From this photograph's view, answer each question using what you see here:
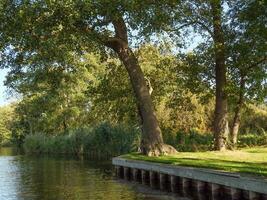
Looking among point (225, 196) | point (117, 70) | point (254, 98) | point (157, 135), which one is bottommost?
point (225, 196)

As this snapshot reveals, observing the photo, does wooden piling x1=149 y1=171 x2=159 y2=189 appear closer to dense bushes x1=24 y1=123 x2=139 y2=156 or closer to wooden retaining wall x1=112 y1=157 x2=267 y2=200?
wooden retaining wall x1=112 y1=157 x2=267 y2=200

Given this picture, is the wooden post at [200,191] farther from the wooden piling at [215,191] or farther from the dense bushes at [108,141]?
the dense bushes at [108,141]

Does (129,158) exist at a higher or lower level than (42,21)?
lower

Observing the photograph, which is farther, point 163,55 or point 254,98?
point 163,55

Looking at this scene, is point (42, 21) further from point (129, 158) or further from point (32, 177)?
point (32, 177)

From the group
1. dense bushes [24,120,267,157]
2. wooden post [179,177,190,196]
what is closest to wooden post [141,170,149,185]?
wooden post [179,177,190,196]

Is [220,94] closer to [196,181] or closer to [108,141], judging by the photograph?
[196,181]

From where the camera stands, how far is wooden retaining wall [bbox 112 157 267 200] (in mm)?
18247

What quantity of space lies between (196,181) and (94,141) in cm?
3982

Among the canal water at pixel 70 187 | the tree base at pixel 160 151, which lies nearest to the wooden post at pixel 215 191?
the canal water at pixel 70 187

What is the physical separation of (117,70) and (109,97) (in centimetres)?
237

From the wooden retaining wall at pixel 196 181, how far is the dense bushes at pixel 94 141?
63.6 ft

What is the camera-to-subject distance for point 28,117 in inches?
3856

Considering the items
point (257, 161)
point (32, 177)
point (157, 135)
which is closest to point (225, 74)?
point (157, 135)
